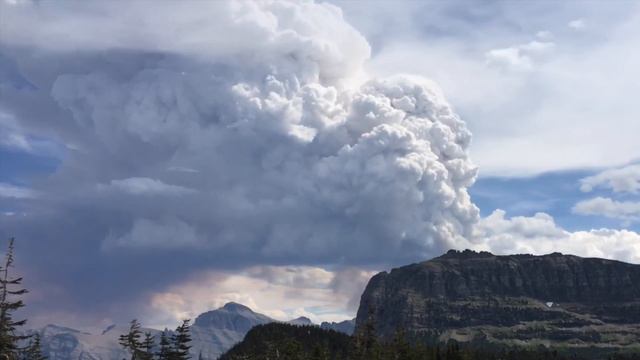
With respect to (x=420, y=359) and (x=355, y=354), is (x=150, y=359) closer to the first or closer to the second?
(x=355, y=354)

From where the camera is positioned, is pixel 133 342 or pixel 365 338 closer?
pixel 133 342

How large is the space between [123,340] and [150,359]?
10681mm

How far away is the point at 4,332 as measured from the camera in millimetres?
66375

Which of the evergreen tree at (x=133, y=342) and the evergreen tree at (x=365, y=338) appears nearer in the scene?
the evergreen tree at (x=133, y=342)

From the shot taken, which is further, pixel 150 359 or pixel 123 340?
pixel 150 359

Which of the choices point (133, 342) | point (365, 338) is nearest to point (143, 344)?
point (133, 342)

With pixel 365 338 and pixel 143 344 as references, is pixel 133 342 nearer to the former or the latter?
pixel 143 344

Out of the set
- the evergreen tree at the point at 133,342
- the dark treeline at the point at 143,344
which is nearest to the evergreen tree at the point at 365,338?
the dark treeline at the point at 143,344

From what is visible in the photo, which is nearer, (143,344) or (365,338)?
(143,344)

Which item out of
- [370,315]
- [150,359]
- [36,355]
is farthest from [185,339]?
[370,315]

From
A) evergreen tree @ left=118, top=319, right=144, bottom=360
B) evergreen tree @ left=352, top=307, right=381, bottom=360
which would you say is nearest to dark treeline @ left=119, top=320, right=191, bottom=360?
evergreen tree @ left=118, top=319, right=144, bottom=360

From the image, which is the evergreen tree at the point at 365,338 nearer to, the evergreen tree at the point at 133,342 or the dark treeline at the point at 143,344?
the dark treeline at the point at 143,344

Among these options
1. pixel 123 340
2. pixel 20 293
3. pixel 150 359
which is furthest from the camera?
pixel 150 359

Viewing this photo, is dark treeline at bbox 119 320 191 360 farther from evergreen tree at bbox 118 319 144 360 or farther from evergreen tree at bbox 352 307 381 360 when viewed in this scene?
evergreen tree at bbox 352 307 381 360
